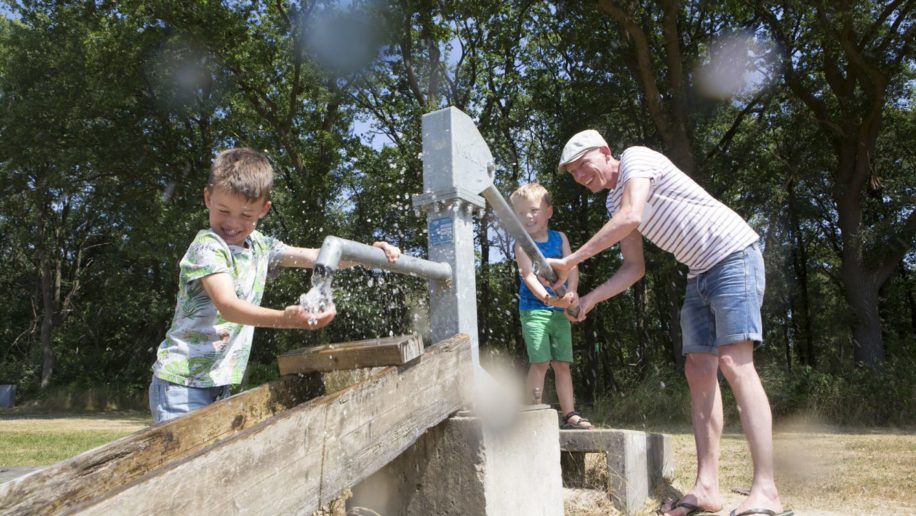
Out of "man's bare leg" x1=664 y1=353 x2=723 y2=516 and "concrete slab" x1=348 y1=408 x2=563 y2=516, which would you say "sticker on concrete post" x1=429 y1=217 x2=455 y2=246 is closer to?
"concrete slab" x1=348 y1=408 x2=563 y2=516

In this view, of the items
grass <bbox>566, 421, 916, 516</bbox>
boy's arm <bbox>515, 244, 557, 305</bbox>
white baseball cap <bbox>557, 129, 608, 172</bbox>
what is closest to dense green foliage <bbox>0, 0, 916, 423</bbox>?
grass <bbox>566, 421, 916, 516</bbox>

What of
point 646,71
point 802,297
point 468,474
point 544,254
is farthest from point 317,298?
point 802,297

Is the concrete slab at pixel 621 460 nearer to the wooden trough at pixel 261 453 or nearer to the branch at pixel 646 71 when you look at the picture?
the wooden trough at pixel 261 453

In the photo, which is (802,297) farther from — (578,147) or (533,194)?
(578,147)

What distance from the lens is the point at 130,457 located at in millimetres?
1563

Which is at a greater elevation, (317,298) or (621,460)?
(317,298)

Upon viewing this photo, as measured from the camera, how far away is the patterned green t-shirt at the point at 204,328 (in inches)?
84.7

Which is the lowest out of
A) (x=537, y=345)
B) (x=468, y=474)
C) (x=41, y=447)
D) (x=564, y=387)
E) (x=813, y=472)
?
(x=41, y=447)

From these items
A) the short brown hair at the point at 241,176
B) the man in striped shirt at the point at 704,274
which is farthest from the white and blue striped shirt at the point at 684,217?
the short brown hair at the point at 241,176

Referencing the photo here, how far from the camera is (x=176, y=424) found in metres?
1.72

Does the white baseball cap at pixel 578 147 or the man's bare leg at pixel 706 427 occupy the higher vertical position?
the white baseball cap at pixel 578 147

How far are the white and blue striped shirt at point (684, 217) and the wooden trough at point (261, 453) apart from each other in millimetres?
1152

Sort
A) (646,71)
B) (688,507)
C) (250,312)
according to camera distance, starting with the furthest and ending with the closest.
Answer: (646,71)
(688,507)
(250,312)

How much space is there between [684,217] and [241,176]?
1735mm
